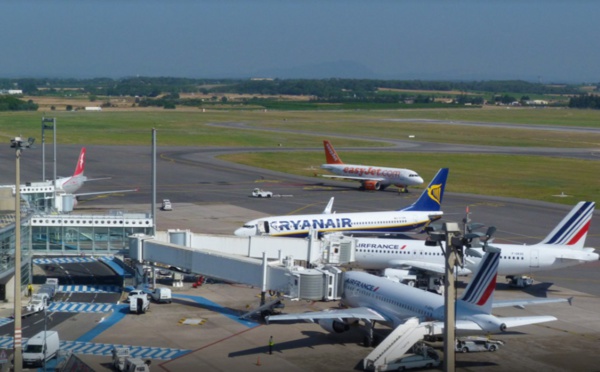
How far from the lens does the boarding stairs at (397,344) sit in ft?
169

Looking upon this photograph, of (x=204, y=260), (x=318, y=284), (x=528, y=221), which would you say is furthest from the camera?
(x=528, y=221)

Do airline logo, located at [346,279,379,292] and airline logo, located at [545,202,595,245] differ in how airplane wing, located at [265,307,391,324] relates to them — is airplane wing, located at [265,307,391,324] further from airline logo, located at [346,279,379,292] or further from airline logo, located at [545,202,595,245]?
airline logo, located at [545,202,595,245]

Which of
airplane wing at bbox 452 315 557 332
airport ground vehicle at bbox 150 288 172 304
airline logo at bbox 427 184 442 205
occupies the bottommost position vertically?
airport ground vehicle at bbox 150 288 172 304

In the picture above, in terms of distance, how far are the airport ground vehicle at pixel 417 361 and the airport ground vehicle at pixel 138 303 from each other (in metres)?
21.1

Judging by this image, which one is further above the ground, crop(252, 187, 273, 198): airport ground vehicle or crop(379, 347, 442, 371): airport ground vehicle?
crop(379, 347, 442, 371): airport ground vehicle

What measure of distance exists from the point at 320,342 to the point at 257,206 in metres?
64.3

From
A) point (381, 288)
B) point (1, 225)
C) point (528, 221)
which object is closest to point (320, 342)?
point (381, 288)

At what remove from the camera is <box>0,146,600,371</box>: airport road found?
A: 2154 inches

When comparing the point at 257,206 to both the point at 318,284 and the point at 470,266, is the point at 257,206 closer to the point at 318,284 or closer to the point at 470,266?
the point at 470,266

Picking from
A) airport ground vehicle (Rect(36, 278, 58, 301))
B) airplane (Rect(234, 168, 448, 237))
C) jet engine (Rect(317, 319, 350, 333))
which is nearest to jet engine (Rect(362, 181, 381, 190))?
airplane (Rect(234, 168, 448, 237))

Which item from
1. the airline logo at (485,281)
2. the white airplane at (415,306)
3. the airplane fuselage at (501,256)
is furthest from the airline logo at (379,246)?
the airline logo at (485,281)

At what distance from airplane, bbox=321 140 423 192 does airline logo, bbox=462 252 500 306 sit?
86.8m

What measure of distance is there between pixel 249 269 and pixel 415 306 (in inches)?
571

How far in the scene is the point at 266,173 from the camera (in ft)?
534
